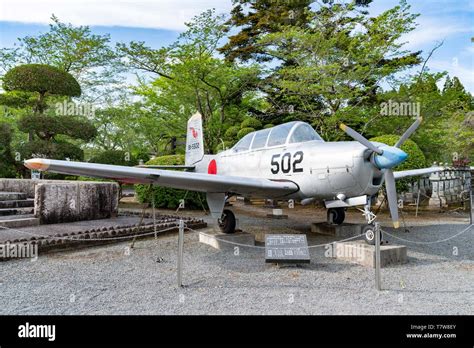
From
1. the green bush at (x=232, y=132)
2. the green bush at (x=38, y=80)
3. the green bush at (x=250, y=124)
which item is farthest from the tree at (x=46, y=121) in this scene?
the green bush at (x=250, y=124)

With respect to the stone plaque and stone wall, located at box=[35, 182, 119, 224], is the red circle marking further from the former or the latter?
the stone plaque

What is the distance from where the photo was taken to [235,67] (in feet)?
64.5

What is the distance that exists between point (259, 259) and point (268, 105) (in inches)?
616

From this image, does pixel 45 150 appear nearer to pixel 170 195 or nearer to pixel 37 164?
pixel 170 195

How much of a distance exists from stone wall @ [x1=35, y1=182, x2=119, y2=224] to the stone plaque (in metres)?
6.44

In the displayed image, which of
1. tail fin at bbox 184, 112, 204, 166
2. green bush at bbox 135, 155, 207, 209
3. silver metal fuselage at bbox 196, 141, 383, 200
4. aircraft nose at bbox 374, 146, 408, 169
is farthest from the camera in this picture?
green bush at bbox 135, 155, 207, 209

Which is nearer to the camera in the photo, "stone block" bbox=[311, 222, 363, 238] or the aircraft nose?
the aircraft nose

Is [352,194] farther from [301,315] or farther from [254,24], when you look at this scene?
[254,24]

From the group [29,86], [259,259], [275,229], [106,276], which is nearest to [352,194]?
[259,259]

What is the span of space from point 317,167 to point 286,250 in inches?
78.1

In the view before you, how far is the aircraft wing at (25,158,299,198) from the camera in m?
5.13
